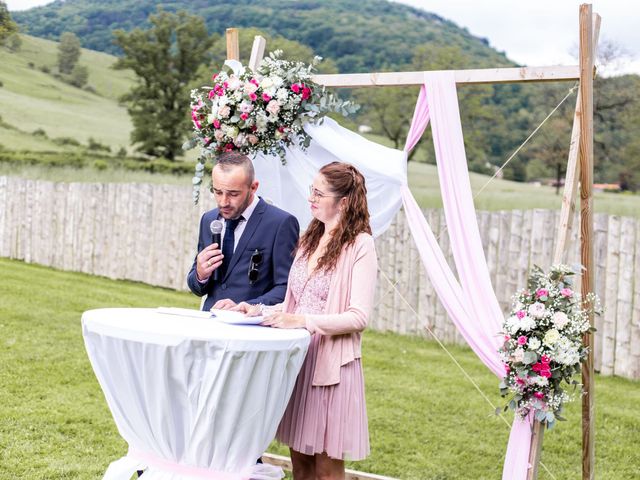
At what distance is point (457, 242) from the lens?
4547mm

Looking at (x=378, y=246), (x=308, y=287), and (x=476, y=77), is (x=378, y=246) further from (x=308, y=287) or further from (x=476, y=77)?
(x=308, y=287)

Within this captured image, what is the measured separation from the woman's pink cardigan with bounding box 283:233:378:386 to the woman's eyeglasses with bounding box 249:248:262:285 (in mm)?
520

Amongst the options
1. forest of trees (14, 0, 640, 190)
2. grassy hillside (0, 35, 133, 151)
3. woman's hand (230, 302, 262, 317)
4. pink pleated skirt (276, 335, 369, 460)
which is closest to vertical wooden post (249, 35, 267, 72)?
woman's hand (230, 302, 262, 317)

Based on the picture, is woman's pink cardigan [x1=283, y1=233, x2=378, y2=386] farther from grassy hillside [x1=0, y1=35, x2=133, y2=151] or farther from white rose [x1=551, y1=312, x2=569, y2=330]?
grassy hillside [x1=0, y1=35, x2=133, y2=151]

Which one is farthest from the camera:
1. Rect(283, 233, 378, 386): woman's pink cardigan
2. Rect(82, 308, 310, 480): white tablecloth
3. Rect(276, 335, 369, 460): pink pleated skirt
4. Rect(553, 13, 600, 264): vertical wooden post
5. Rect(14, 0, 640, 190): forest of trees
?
Rect(14, 0, 640, 190): forest of trees

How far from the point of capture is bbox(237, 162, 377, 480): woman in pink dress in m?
3.59

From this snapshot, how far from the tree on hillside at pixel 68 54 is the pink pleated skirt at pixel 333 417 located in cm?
3798

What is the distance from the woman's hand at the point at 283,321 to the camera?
11.7ft

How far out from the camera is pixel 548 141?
76.2ft

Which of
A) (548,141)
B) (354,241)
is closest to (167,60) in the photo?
(548,141)

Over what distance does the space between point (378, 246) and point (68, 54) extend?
1274 inches

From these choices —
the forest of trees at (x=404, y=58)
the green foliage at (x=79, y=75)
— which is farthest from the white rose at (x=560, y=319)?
the green foliage at (x=79, y=75)

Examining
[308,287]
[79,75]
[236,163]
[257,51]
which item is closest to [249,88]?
[257,51]

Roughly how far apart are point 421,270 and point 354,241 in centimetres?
648
